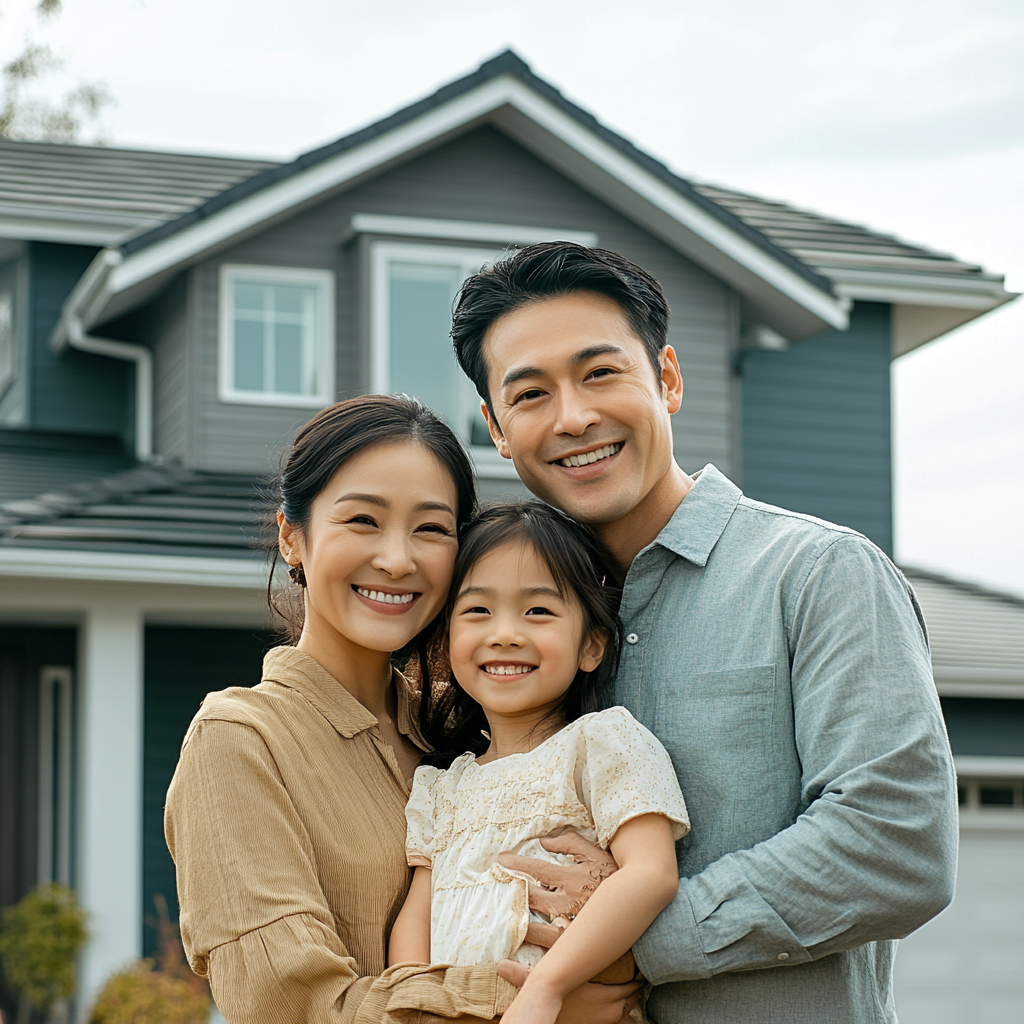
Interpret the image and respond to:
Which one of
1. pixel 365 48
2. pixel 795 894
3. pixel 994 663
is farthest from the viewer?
pixel 365 48

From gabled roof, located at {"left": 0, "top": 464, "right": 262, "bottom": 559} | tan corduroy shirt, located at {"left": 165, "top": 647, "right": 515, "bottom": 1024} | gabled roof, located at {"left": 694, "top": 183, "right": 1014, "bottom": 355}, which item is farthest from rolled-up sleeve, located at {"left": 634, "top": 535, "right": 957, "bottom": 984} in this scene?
gabled roof, located at {"left": 694, "top": 183, "right": 1014, "bottom": 355}

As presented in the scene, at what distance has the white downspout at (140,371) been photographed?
11.9 meters

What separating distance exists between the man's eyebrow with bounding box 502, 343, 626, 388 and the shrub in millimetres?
6957

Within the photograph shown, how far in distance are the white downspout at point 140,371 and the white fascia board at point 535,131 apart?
1484 millimetres

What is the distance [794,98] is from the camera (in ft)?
93.3

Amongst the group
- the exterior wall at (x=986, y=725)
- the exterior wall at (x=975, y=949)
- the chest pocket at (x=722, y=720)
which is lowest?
the exterior wall at (x=975, y=949)

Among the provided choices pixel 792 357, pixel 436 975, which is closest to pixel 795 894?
pixel 436 975

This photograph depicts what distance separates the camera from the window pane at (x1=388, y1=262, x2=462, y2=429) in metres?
11.0

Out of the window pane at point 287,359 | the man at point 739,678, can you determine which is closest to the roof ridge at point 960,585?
the window pane at point 287,359

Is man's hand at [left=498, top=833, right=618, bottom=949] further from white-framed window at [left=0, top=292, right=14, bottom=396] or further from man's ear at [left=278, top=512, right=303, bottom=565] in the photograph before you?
white-framed window at [left=0, top=292, right=14, bottom=396]

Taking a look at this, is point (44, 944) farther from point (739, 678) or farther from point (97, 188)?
point (739, 678)

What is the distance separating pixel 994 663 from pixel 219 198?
23.1 ft

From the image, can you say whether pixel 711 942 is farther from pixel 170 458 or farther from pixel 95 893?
pixel 170 458

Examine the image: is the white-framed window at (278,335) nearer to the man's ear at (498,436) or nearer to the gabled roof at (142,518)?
the gabled roof at (142,518)
